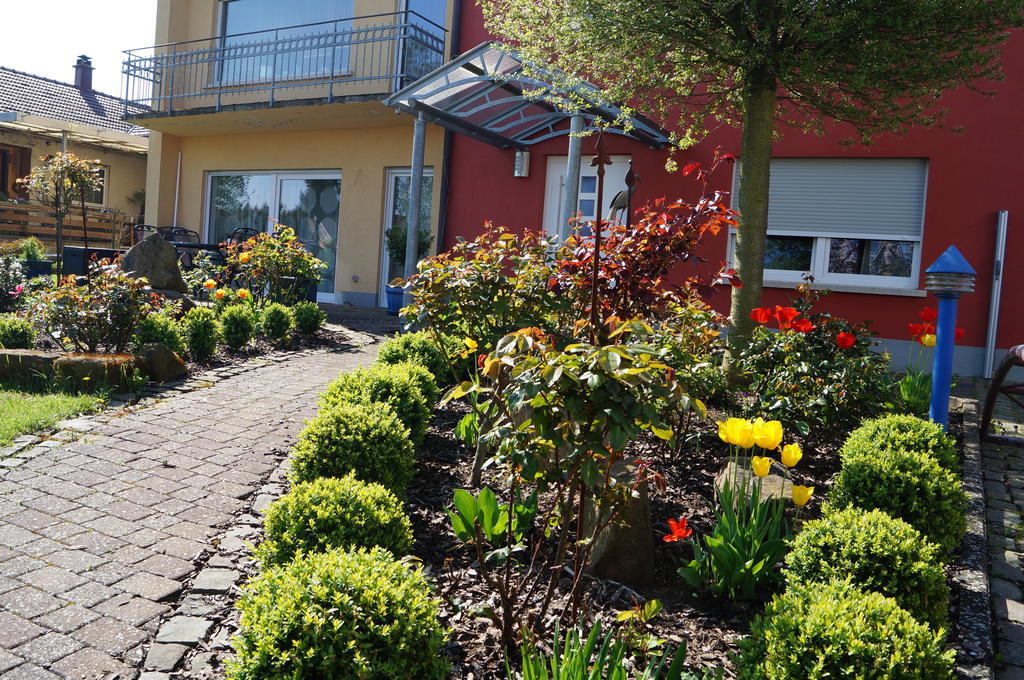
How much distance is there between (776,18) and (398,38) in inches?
297

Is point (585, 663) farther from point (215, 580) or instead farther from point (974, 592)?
point (974, 592)

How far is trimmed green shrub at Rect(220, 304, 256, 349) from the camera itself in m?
7.02

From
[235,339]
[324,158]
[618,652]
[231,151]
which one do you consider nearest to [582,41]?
[235,339]

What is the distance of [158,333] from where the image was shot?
6.34m

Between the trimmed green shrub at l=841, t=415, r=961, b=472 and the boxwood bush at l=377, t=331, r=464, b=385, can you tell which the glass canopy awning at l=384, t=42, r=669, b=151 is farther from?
the trimmed green shrub at l=841, t=415, r=961, b=472

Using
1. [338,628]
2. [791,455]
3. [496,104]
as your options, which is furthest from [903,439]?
[496,104]

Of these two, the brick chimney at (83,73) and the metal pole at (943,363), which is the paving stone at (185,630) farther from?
the brick chimney at (83,73)

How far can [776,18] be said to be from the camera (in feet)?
16.8

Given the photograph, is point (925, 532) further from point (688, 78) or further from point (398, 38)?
point (398, 38)

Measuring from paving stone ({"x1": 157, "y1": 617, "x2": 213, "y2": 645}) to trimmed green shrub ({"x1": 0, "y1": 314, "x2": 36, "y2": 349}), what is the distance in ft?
16.3

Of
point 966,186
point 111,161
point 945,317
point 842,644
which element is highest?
point 111,161

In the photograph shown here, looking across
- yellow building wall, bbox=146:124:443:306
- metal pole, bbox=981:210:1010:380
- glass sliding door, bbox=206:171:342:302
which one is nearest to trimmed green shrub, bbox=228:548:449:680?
metal pole, bbox=981:210:1010:380

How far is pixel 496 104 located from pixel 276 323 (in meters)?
4.07

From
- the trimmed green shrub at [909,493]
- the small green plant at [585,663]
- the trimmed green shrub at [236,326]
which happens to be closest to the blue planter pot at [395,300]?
the trimmed green shrub at [236,326]
